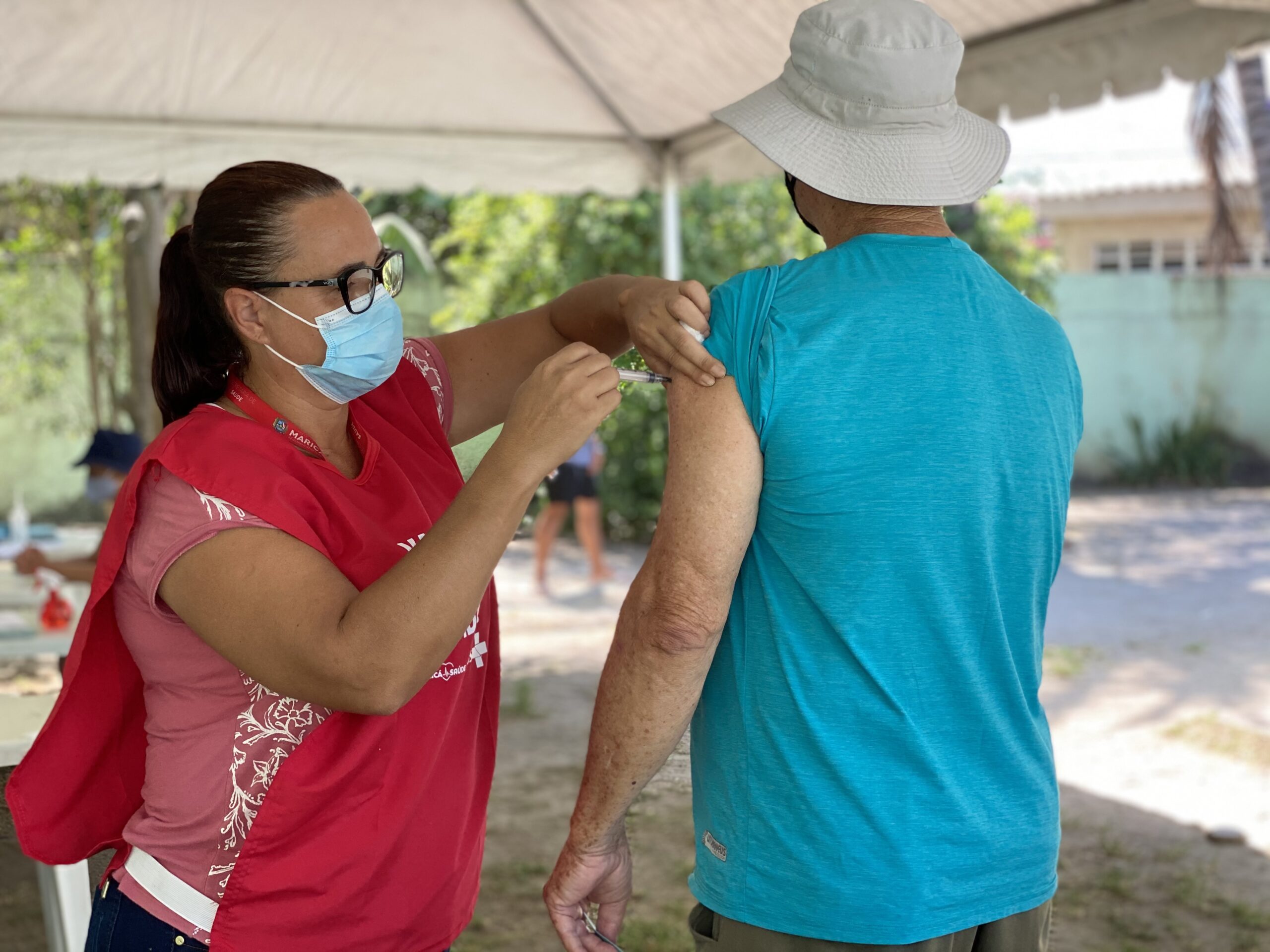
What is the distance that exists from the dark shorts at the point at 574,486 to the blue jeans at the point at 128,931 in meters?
7.51

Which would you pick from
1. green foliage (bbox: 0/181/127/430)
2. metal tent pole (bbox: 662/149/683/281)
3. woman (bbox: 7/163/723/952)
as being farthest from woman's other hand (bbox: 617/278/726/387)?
green foliage (bbox: 0/181/127/430)

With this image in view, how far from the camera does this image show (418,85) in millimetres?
4781

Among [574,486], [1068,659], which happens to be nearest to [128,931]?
[1068,659]

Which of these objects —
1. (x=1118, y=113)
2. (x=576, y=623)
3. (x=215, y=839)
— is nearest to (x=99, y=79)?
(x=215, y=839)

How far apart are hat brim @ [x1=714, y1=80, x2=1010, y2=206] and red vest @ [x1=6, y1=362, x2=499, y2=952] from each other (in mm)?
662

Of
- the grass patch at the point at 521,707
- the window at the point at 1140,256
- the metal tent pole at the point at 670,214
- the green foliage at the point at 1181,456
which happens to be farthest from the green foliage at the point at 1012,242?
the grass patch at the point at 521,707

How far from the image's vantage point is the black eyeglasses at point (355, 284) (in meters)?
1.59

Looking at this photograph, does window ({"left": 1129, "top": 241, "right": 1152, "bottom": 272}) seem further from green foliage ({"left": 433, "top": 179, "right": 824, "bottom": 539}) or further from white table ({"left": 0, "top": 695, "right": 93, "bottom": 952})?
white table ({"left": 0, "top": 695, "right": 93, "bottom": 952})

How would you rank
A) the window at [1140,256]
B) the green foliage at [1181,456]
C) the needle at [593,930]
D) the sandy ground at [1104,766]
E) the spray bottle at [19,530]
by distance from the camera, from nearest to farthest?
the needle at [593,930], the sandy ground at [1104,766], the spray bottle at [19,530], the green foliage at [1181,456], the window at [1140,256]

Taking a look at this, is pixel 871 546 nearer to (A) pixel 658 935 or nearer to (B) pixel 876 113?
(B) pixel 876 113

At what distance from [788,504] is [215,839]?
80 centimetres

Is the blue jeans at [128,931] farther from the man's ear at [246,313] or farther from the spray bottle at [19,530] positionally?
the spray bottle at [19,530]

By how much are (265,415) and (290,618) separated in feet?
1.15

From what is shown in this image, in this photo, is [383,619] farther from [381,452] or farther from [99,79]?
[99,79]
